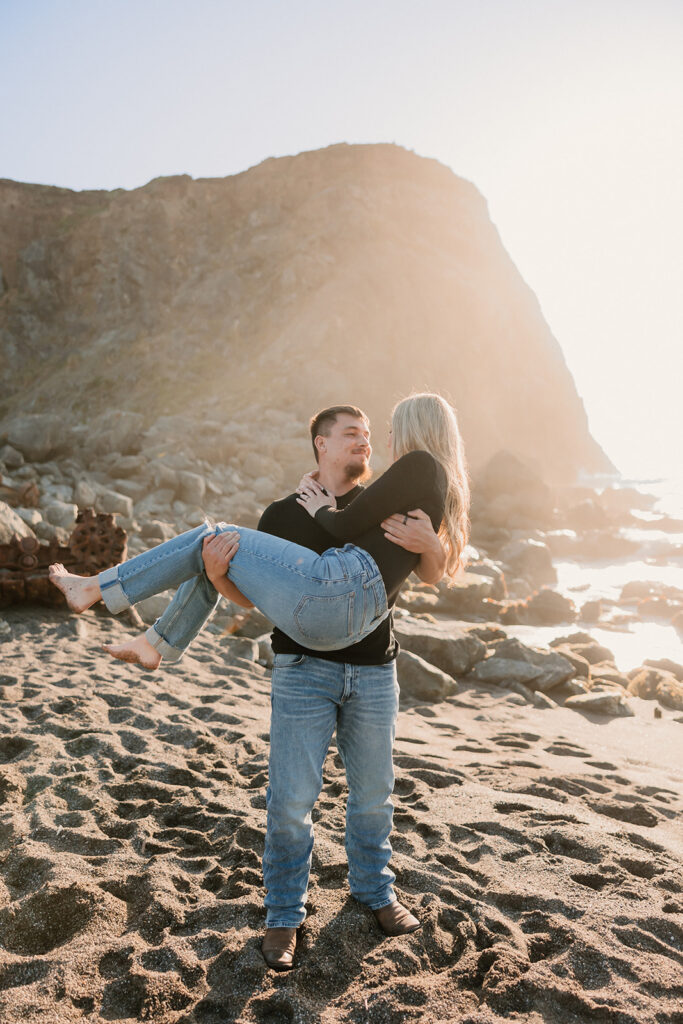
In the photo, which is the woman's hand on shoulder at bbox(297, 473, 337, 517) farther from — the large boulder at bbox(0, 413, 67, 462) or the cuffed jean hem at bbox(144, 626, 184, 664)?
the large boulder at bbox(0, 413, 67, 462)

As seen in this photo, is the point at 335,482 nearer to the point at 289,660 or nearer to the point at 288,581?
the point at 288,581

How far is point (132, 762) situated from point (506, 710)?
406 centimetres

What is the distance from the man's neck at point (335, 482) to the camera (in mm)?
2832

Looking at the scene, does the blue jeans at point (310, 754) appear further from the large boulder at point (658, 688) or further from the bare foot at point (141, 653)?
the large boulder at point (658, 688)

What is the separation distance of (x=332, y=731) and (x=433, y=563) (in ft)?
2.71

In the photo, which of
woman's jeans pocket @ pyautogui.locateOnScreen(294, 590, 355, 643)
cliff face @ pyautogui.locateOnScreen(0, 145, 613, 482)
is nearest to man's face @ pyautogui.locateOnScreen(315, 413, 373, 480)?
woman's jeans pocket @ pyautogui.locateOnScreen(294, 590, 355, 643)

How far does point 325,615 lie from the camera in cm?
230

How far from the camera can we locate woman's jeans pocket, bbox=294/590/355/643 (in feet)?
7.54

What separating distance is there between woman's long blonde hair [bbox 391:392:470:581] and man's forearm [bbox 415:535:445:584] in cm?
14

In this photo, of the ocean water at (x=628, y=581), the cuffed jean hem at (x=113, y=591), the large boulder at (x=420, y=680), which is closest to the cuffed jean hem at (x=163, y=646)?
the cuffed jean hem at (x=113, y=591)

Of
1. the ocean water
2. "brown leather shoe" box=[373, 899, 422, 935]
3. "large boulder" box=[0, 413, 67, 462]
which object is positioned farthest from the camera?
"large boulder" box=[0, 413, 67, 462]

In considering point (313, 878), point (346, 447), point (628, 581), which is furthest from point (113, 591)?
point (628, 581)

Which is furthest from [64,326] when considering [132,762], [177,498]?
[132,762]

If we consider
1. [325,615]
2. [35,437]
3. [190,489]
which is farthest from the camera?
[35,437]
